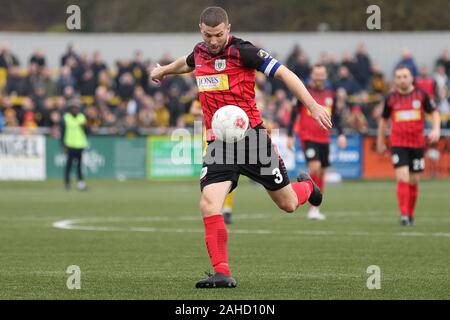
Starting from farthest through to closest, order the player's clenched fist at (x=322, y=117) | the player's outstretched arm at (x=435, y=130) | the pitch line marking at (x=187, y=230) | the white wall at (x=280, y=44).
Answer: the white wall at (x=280, y=44), the player's outstretched arm at (x=435, y=130), the pitch line marking at (x=187, y=230), the player's clenched fist at (x=322, y=117)

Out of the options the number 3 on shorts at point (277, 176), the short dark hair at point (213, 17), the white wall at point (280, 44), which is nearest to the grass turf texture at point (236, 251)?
the number 3 on shorts at point (277, 176)

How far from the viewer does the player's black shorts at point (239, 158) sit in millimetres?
9680

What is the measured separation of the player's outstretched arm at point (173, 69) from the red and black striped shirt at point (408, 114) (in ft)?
23.1

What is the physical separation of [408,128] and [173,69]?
7.35 m

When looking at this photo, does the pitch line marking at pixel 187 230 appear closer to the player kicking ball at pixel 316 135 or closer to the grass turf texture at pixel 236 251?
the grass turf texture at pixel 236 251

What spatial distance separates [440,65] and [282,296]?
1066 inches

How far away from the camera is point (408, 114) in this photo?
1694 cm

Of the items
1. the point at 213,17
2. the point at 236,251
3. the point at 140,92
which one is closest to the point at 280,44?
the point at 140,92

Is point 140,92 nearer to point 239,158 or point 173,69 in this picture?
point 173,69

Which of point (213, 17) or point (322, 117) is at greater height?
point (213, 17)

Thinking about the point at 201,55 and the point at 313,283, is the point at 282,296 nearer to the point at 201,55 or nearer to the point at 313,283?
the point at 313,283

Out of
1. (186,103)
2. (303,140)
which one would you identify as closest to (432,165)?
(186,103)

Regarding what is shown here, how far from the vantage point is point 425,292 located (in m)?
8.91

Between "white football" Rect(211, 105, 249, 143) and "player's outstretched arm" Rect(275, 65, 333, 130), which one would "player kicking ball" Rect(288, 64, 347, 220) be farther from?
"player's outstretched arm" Rect(275, 65, 333, 130)
